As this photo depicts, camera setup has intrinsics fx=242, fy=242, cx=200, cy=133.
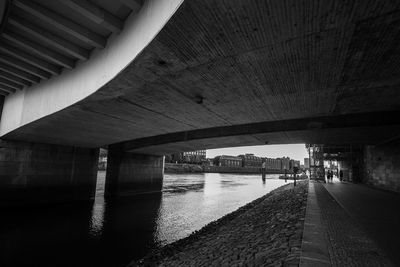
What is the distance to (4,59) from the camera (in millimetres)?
8664

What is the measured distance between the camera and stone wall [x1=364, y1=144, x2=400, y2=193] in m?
17.3

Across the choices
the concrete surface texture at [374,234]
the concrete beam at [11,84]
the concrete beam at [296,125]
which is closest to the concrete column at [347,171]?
the concrete beam at [296,125]

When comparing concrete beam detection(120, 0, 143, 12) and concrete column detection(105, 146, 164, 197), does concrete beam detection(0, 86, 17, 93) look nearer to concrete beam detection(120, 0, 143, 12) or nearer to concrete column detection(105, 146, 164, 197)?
concrete beam detection(120, 0, 143, 12)

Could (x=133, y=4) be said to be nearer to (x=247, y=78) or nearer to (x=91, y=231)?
(x=247, y=78)

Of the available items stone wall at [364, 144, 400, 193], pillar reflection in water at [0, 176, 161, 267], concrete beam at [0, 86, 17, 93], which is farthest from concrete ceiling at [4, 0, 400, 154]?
stone wall at [364, 144, 400, 193]

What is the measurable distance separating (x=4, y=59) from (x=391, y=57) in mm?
11949

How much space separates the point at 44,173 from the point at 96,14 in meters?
16.5

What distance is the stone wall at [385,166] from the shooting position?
17328mm

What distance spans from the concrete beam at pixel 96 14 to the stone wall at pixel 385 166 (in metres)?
19.6

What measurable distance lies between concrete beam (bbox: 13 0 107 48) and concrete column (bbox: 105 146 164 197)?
17467 millimetres

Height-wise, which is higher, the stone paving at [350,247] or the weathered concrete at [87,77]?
the weathered concrete at [87,77]

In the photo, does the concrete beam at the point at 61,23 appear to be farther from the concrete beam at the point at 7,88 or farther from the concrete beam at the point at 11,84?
the concrete beam at the point at 7,88

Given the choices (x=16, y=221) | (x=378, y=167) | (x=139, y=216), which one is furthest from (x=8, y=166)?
(x=378, y=167)

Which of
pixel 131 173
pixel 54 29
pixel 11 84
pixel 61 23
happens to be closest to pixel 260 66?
pixel 61 23
